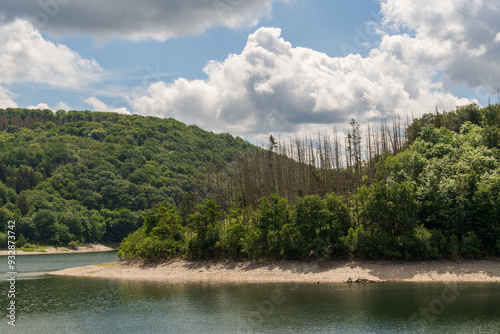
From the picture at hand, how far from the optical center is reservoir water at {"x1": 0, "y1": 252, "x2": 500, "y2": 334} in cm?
4028

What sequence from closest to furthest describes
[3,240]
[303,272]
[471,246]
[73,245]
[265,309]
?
1. [265,309]
2. [471,246]
3. [303,272]
4. [3,240]
5. [73,245]

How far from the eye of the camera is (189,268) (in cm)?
8219

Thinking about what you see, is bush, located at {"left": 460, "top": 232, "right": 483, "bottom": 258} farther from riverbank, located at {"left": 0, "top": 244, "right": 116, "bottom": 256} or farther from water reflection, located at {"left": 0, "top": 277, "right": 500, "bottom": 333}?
riverbank, located at {"left": 0, "top": 244, "right": 116, "bottom": 256}

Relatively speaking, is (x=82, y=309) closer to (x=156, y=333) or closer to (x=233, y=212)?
(x=156, y=333)

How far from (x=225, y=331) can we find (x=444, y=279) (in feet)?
121

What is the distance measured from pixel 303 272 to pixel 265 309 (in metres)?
24.1

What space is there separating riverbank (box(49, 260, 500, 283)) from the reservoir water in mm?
4315

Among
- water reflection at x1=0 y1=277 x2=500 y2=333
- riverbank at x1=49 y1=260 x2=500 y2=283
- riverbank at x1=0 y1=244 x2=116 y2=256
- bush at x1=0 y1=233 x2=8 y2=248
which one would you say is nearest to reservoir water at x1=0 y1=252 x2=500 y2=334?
water reflection at x1=0 y1=277 x2=500 y2=333

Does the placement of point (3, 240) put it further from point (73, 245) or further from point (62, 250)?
point (73, 245)

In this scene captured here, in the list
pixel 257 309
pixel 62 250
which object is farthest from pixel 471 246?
pixel 62 250

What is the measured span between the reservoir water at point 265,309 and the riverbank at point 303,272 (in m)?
4.32

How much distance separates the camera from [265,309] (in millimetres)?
47750

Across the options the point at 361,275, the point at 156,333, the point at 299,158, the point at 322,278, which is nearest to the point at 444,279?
the point at 361,275

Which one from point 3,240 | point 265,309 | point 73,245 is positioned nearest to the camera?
point 265,309
